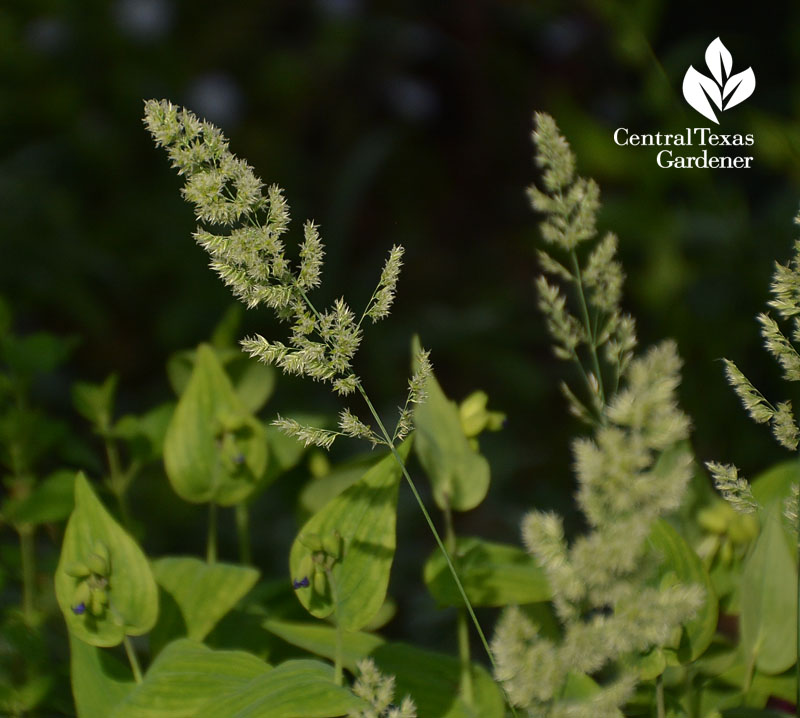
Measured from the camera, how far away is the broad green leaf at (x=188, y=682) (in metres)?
0.50

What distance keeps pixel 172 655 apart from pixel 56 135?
73.6 inches

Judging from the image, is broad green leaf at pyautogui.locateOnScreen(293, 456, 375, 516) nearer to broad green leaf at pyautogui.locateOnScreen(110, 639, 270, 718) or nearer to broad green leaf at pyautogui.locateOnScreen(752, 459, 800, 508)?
broad green leaf at pyautogui.locateOnScreen(110, 639, 270, 718)

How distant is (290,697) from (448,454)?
229mm

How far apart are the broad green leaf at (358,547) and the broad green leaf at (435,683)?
58mm

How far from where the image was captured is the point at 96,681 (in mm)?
556

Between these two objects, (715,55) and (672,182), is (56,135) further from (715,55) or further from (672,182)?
(715,55)

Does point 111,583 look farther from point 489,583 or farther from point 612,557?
point 612,557

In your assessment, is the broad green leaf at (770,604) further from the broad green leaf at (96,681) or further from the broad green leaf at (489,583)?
the broad green leaf at (96,681)

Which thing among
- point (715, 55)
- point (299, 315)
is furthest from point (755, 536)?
point (715, 55)

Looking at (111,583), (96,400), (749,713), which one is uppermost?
(96,400)

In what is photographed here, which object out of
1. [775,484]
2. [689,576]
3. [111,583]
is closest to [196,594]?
[111,583]

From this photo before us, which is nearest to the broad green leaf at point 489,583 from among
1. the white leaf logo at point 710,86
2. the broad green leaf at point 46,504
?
the broad green leaf at point 46,504

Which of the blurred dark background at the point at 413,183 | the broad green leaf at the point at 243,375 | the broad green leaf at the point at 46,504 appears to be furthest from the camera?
the blurred dark background at the point at 413,183

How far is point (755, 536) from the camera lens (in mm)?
635
